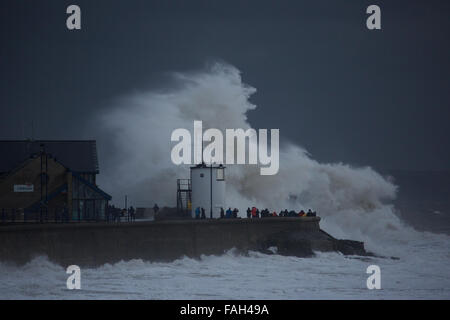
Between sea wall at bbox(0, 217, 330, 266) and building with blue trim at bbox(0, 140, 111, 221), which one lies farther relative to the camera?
building with blue trim at bbox(0, 140, 111, 221)

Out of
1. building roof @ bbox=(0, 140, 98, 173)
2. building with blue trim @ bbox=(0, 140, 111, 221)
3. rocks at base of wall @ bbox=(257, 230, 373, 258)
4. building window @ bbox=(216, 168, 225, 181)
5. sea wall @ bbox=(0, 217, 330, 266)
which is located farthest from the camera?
building window @ bbox=(216, 168, 225, 181)

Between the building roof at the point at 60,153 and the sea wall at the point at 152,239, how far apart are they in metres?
5.49

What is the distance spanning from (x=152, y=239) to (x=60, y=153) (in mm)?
7402

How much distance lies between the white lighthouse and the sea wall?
6.25 ft

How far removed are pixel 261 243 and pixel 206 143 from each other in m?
19.8

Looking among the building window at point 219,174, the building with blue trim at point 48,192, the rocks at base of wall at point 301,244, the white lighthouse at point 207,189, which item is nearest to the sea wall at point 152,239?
the rocks at base of wall at point 301,244

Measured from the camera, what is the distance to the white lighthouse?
146 ft

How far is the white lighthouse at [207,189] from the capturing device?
44594 millimetres

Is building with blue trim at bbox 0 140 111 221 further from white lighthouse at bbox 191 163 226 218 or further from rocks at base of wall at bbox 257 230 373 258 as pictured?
rocks at base of wall at bbox 257 230 373 258

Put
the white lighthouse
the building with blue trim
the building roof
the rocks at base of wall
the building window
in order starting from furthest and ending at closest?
1. the building window
2. the white lighthouse
3. the building roof
4. the rocks at base of wall
5. the building with blue trim

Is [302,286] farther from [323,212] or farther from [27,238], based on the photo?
[323,212]

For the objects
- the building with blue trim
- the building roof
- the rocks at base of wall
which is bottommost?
the rocks at base of wall

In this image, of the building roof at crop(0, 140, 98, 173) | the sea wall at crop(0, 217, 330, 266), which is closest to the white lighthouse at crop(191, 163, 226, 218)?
the sea wall at crop(0, 217, 330, 266)

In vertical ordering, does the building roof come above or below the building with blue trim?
above
